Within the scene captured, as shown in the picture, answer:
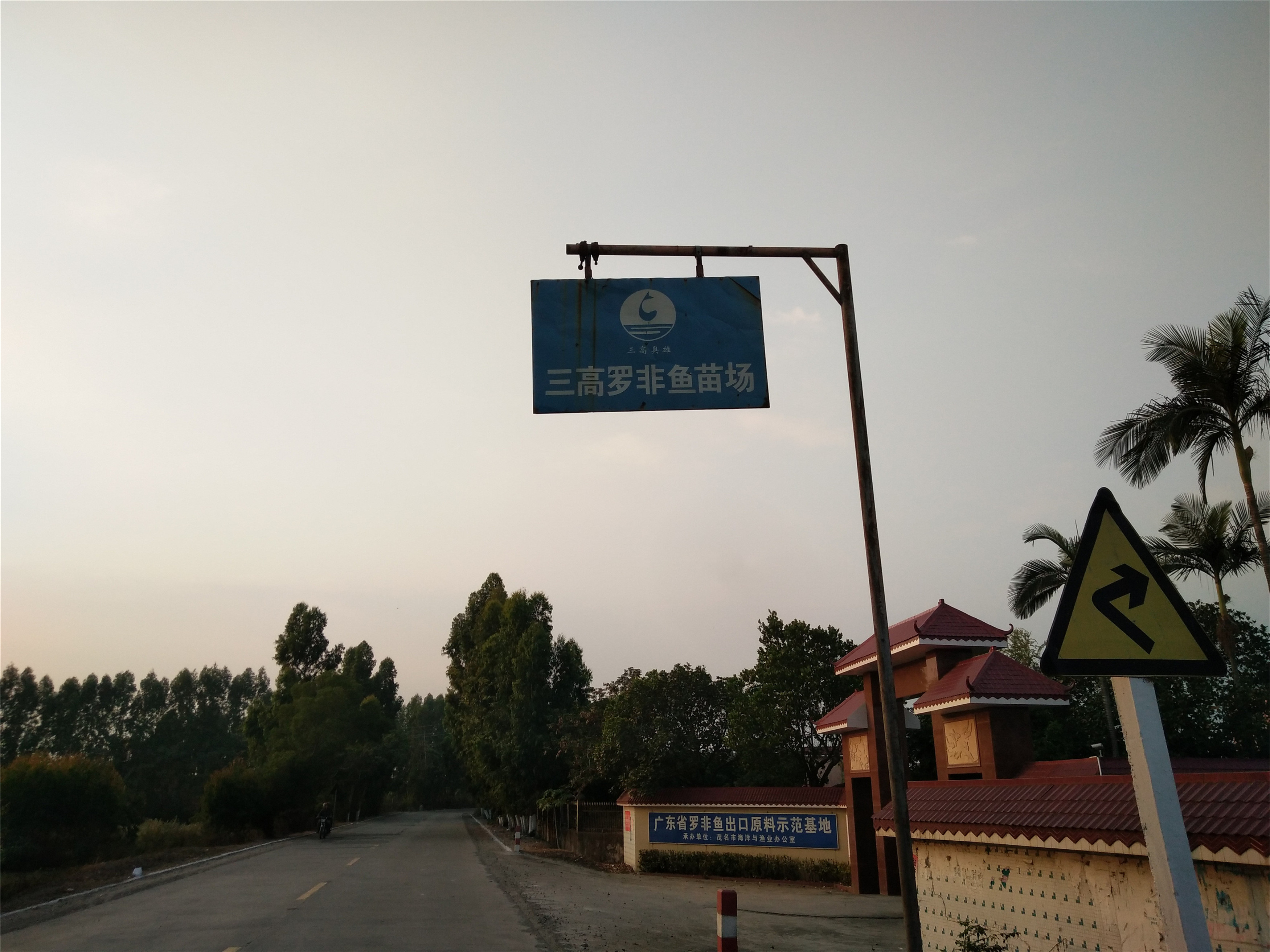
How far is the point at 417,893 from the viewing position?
54.9 ft

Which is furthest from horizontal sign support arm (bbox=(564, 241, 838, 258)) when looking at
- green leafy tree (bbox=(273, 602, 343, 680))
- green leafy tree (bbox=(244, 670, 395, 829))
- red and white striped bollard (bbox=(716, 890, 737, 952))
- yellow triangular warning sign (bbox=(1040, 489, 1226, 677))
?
green leafy tree (bbox=(273, 602, 343, 680))

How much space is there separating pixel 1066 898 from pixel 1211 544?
55.8 feet

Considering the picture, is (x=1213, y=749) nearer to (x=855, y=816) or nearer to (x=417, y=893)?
(x=855, y=816)

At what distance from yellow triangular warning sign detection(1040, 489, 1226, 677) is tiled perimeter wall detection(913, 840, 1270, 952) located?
2.33m

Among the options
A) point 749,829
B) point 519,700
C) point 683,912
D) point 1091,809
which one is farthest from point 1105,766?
point 519,700

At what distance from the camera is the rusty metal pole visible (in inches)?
237

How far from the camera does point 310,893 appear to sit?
16594 millimetres

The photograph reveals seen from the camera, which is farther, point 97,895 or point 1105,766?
point 97,895

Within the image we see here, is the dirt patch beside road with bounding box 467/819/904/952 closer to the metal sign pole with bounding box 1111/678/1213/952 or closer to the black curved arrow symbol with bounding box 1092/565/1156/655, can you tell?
the metal sign pole with bounding box 1111/678/1213/952

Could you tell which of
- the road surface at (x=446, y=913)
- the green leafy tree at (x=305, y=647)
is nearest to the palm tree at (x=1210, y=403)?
the road surface at (x=446, y=913)

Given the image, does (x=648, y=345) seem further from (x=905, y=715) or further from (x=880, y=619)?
(x=905, y=715)

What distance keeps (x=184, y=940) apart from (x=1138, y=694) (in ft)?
42.8

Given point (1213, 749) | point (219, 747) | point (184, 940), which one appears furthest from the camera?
point (219, 747)

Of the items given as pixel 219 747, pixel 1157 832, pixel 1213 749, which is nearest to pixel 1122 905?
pixel 1157 832
